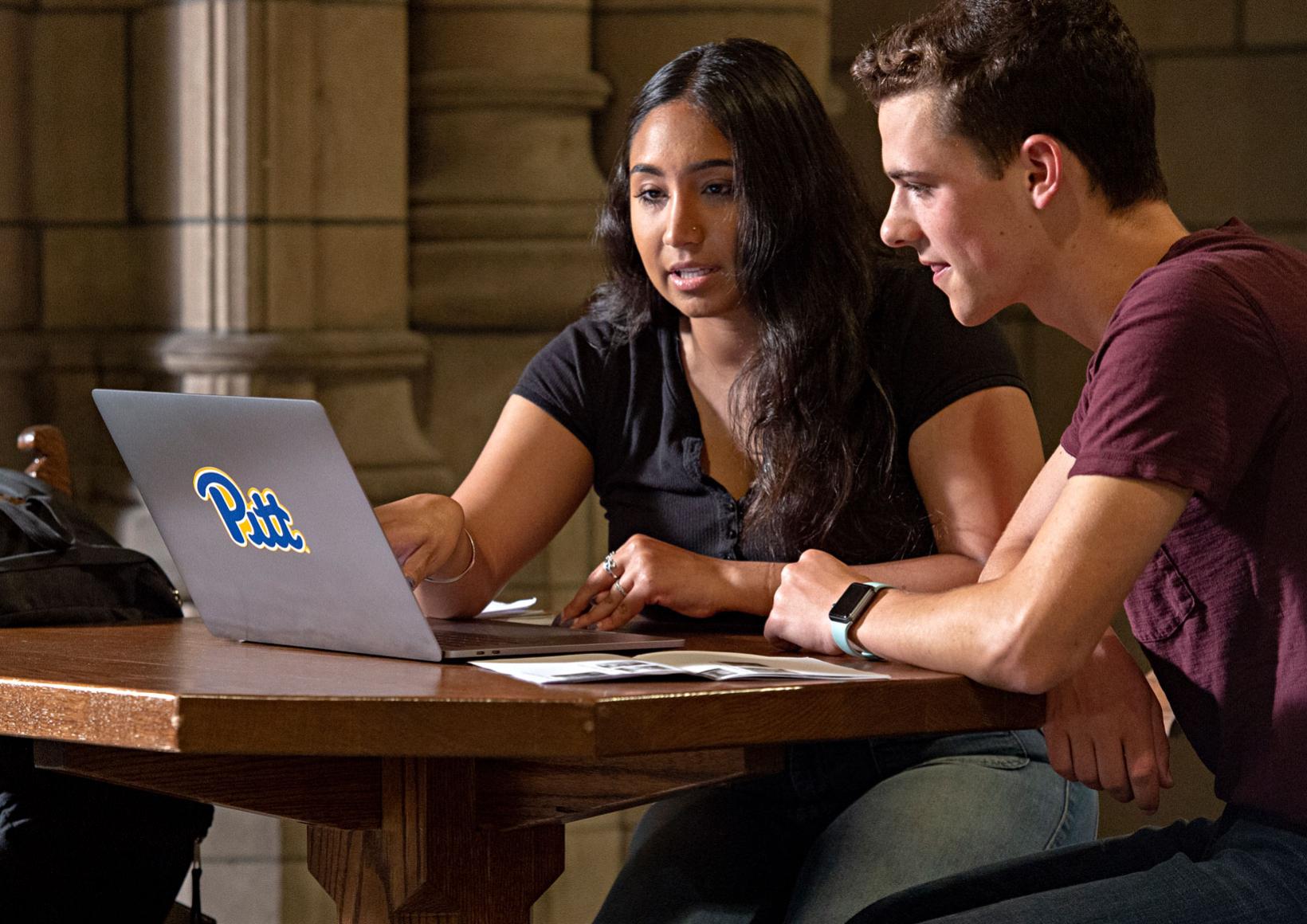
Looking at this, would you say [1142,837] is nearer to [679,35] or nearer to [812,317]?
[812,317]

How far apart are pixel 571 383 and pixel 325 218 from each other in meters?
1.18

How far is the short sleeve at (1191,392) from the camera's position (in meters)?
1.55

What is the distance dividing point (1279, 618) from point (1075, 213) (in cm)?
47

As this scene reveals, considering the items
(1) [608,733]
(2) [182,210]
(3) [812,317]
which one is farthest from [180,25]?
(1) [608,733]

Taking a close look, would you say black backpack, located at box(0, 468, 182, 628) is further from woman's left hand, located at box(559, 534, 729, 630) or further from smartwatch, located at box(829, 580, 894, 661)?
smartwatch, located at box(829, 580, 894, 661)

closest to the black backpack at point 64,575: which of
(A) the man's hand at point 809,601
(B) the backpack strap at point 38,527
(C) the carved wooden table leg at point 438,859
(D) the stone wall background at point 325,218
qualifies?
(B) the backpack strap at point 38,527

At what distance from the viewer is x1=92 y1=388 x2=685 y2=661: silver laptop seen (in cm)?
166

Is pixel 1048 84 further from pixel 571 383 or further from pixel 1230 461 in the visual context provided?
pixel 571 383

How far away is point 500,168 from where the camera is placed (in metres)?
3.64

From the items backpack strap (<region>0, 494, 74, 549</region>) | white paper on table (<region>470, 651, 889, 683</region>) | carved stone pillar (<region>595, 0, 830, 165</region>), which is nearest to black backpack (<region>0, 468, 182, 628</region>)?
backpack strap (<region>0, 494, 74, 549</region>)

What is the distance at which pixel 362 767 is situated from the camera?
1.69 m

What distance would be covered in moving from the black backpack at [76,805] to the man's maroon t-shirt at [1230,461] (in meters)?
1.29

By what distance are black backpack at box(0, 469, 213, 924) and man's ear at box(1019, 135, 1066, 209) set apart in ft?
4.15

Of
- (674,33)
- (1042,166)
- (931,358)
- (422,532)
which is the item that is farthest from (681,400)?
(674,33)
